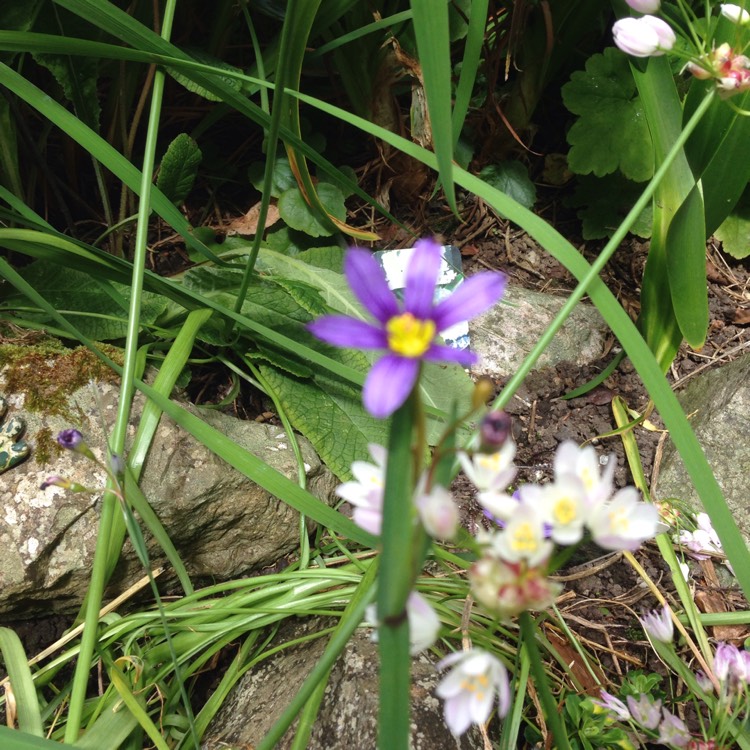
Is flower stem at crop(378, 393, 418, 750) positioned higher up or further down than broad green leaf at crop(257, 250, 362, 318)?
further down

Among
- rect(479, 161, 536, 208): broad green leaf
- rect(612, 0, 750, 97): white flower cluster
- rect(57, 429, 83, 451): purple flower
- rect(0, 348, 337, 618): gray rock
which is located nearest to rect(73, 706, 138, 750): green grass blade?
rect(0, 348, 337, 618): gray rock

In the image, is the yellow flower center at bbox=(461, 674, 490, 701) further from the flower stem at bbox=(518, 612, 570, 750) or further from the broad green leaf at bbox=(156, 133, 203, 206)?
the broad green leaf at bbox=(156, 133, 203, 206)

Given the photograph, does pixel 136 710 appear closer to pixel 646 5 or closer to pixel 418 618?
pixel 418 618

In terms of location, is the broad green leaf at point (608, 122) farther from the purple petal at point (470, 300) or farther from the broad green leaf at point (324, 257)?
the purple petal at point (470, 300)

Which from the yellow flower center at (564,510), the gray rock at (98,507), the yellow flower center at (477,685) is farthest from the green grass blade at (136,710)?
the yellow flower center at (564,510)

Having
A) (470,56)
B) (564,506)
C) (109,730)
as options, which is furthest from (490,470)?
(470,56)
